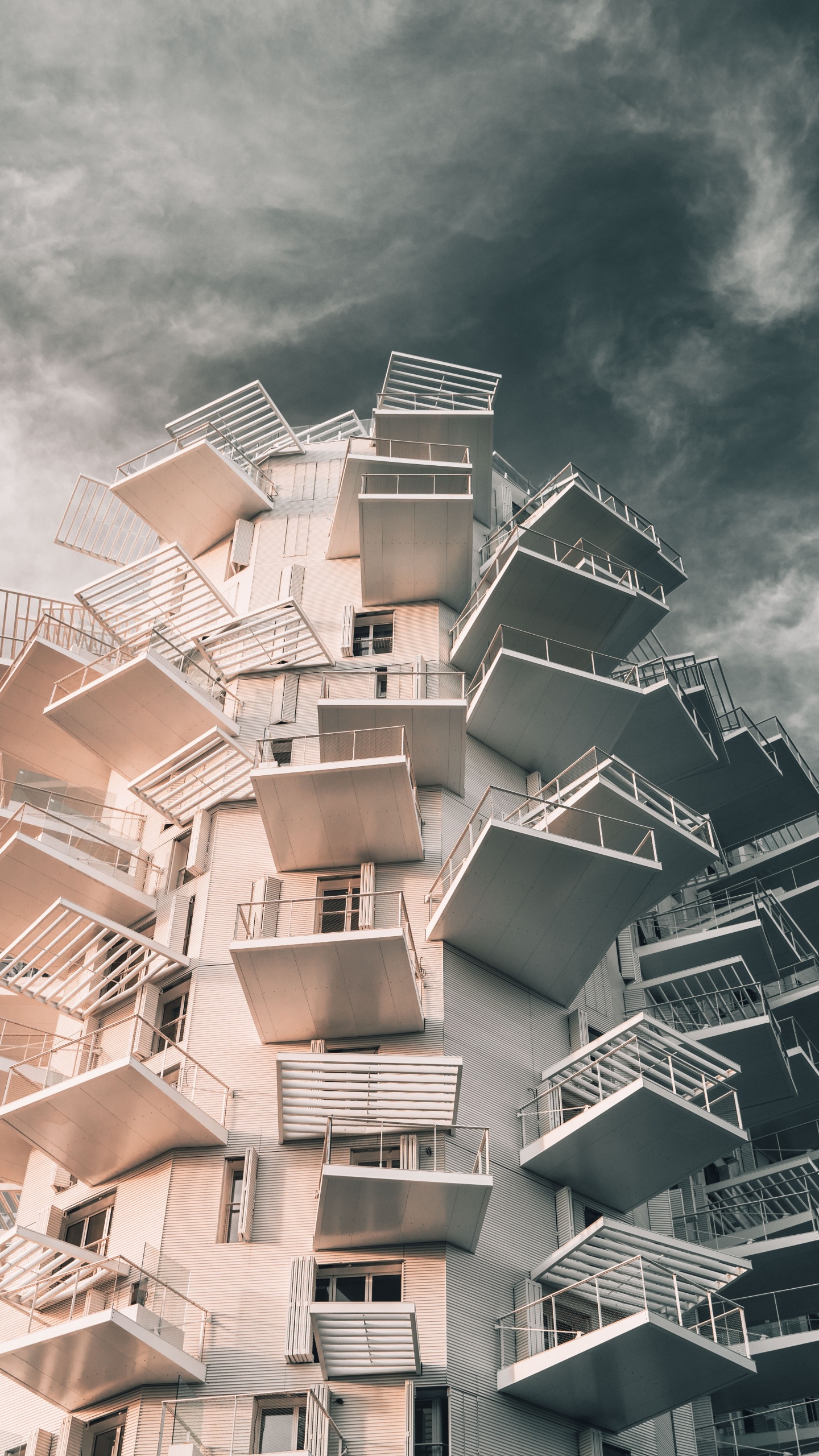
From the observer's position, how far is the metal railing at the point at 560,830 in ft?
77.5

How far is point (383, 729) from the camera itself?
24547 millimetres

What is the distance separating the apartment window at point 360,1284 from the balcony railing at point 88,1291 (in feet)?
6.45

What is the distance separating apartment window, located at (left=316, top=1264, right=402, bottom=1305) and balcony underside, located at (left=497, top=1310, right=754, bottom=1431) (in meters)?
2.15

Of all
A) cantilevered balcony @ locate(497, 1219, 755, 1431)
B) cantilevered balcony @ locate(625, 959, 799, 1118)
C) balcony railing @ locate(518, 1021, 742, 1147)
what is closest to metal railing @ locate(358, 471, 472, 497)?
cantilevered balcony @ locate(625, 959, 799, 1118)

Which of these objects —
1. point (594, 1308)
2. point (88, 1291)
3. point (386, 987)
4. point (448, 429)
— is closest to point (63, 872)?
point (386, 987)

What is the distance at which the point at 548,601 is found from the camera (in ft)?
97.9

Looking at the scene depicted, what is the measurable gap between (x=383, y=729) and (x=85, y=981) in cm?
806

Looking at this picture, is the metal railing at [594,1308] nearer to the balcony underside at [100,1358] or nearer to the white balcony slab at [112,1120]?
the balcony underside at [100,1358]

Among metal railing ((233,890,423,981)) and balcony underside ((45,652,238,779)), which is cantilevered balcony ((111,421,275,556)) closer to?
balcony underside ((45,652,238,779))

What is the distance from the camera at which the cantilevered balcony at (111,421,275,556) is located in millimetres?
33000

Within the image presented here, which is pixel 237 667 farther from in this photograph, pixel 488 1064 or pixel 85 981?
pixel 488 1064

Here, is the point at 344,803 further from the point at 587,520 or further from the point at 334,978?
the point at 587,520

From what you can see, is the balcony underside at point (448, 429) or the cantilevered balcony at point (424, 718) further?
the balcony underside at point (448, 429)

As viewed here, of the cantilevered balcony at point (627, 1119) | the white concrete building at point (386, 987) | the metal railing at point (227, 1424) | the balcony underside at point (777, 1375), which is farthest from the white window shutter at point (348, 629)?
the balcony underside at point (777, 1375)
